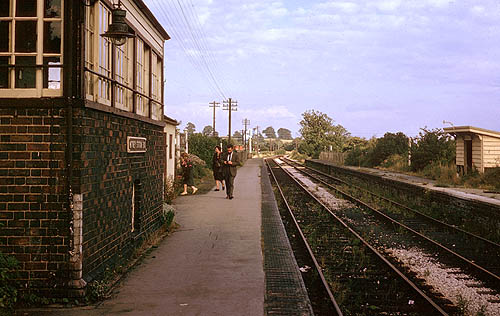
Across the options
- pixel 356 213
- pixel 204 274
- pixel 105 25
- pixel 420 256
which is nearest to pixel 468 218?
pixel 356 213

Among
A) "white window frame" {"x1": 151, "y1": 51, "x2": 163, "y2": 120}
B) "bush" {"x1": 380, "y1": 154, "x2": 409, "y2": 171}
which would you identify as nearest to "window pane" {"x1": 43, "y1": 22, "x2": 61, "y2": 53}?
"white window frame" {"x1": 151, "y1": 51, "x2": 163, "y2": 120}

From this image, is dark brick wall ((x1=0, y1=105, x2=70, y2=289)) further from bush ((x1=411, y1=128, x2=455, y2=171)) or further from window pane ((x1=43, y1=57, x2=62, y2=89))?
bush ((x1=411, y1=128, x2=455, y2=171))

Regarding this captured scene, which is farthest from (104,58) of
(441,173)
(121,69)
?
(441,173)

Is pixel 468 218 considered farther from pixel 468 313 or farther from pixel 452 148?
pixel 452 148

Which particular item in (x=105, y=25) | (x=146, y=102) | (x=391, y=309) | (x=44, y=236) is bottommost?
(x=391, y=309)

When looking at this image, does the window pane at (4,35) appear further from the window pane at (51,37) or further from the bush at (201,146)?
the bush at (201,146)

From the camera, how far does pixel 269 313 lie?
205 inches

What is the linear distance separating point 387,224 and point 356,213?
6.65 feet

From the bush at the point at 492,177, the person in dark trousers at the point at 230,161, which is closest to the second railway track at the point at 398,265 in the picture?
the person in dark trousers at the point at 230,161

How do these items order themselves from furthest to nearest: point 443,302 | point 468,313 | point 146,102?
point 146,102 < point 443,302 < point 468,313

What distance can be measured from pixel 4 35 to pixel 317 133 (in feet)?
242

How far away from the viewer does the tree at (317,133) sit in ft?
250

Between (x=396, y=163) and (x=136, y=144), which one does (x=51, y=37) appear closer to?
(x=136, y=144)

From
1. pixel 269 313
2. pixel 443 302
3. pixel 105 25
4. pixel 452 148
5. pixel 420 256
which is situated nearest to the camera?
pixel 269 313
